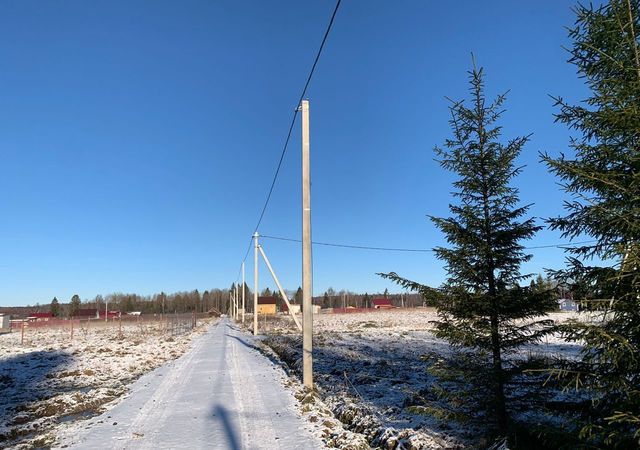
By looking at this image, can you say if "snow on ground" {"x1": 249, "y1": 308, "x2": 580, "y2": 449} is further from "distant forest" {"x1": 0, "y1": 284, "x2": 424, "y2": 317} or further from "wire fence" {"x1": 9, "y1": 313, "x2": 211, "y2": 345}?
"distant forest" {"x1": 0, "y1": 284, "x2": 424, "y2": 317}

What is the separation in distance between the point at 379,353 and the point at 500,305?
46.0ft

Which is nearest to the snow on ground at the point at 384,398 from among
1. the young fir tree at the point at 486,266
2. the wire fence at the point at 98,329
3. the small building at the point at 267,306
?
the young fir tree at the point at 486,266

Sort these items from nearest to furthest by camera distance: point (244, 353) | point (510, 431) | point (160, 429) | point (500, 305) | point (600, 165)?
point (600, 165), point (510, 431), point (500, 305), point (160, 429), point (244, 353)

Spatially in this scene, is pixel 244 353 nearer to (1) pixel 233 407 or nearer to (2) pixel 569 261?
(1) pixel 233 407

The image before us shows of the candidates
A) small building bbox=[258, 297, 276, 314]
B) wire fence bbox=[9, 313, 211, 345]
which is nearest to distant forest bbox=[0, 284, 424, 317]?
small building bbox=[258, 297, 276, 314]

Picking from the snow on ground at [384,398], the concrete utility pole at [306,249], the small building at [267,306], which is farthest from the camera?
the small building at [267,306]

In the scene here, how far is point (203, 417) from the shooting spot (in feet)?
29.7

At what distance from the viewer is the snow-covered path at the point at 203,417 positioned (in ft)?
24.4

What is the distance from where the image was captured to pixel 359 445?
6.76 metres

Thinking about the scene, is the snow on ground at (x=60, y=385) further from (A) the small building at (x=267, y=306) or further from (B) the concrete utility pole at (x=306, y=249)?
A: (A) the small building at (x=267, y=306)

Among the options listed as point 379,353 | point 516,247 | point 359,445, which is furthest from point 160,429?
point 379,353

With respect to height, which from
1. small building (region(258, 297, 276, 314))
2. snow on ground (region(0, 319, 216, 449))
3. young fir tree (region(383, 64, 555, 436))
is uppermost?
young fir tree (region(383, 64, 555, 436))

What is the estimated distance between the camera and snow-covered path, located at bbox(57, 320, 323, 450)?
745 centimetres

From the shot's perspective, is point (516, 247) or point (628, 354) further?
point (516, 247)
